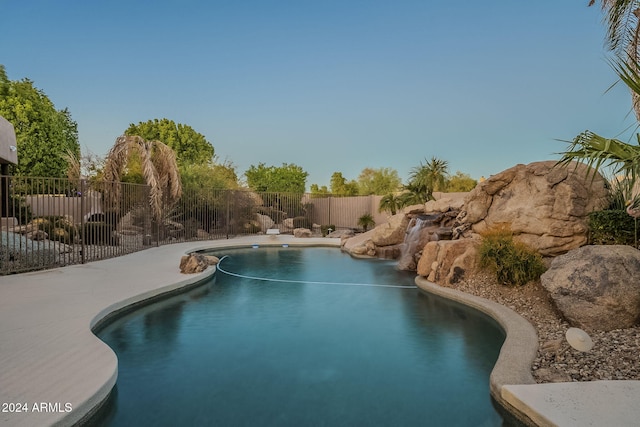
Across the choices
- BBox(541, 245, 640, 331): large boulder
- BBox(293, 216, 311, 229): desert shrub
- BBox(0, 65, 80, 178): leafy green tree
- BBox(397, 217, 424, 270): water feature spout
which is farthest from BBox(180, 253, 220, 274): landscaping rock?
BBox(0, 65, 80, 178): leafy green tree

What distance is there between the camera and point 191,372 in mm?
3742

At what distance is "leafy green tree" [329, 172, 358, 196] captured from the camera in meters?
A: 41.3

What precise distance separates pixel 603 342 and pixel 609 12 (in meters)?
6.97

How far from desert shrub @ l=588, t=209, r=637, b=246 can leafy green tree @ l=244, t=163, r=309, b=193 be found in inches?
923

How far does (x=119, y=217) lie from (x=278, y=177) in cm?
1866

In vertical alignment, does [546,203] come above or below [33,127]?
below

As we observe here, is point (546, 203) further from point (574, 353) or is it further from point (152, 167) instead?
point (152, 167)

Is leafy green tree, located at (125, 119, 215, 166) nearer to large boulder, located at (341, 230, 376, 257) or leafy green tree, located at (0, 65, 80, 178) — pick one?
leafy green tree, located at (0, 65, 80, 178)

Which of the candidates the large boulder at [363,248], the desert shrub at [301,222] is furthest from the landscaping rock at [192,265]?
the desert shrub at [301,222]

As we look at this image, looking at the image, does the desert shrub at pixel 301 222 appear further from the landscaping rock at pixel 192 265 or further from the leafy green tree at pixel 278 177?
the landscaping rock at pixel 192 265

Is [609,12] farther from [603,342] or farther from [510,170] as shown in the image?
[603,342]

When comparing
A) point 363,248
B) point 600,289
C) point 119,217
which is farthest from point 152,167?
point 600,289

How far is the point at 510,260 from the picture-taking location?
20.2ft

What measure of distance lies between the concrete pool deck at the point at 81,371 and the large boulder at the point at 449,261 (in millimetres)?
797
